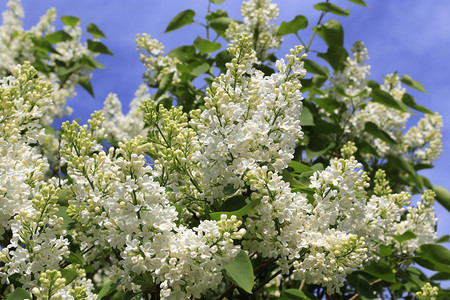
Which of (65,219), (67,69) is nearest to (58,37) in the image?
(67,69)

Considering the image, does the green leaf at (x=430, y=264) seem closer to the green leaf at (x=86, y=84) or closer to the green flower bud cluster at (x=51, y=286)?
the green flower bud cluster at (x=51, y=286)

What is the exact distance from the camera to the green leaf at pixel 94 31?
6794 mm

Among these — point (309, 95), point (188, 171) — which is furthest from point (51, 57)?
point (188, 171)

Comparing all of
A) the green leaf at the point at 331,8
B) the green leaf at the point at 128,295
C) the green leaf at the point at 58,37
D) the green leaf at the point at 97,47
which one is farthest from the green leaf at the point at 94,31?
the green leaf at the point at 128,295

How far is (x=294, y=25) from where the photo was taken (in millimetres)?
4547

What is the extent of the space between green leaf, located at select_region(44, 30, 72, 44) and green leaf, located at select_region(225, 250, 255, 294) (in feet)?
17.1

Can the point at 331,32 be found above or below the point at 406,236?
above

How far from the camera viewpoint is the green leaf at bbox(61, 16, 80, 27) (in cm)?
677

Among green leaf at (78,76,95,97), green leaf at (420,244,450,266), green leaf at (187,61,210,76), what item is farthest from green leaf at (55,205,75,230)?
green leaf at (78,76,95,97)

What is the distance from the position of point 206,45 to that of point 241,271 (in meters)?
2.73

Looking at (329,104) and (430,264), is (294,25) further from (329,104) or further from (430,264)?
(430,264)

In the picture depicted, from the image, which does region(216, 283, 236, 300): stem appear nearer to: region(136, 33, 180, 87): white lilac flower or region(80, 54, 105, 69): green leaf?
region(136, 33, 180, 87): white lilac flower

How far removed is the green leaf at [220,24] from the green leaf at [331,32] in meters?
0.89

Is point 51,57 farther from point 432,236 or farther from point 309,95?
point 432,236
